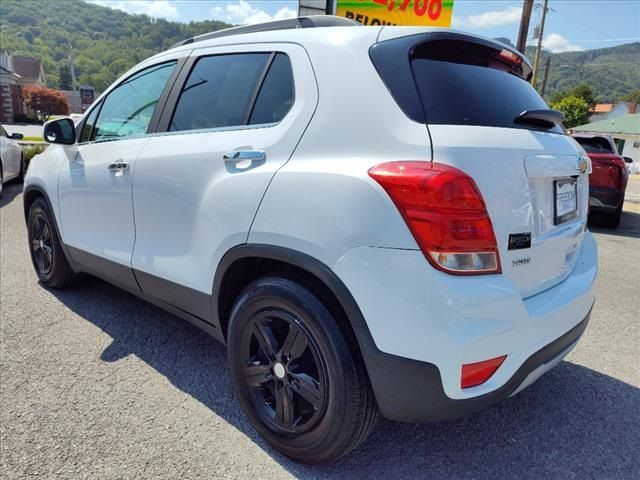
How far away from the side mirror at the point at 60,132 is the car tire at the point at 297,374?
7.11 feet

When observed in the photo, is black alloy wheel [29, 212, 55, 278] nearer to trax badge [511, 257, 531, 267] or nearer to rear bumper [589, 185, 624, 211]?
trax badge [511, 257, 531, 267]

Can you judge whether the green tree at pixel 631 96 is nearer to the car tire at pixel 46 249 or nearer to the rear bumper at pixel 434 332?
the car tire at pixel 46 249

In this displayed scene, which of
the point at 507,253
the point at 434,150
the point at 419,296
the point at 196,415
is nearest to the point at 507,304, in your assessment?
the point at 507,253

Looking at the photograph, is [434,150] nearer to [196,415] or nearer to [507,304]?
[507,304]

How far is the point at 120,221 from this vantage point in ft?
9.71

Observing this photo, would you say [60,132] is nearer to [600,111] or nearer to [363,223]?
[363,223]

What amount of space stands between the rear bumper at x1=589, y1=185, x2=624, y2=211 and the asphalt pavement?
17.9 feet

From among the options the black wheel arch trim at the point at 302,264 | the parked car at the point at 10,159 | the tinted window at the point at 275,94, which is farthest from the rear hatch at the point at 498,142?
the parked car at the point at 10,159

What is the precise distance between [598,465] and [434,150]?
1.66 m

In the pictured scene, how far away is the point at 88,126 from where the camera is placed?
3.50 meters

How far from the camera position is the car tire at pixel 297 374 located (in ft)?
6.06

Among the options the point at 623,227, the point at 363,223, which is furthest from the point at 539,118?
the point at 623,227

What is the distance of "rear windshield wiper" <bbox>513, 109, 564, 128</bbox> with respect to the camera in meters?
2.01

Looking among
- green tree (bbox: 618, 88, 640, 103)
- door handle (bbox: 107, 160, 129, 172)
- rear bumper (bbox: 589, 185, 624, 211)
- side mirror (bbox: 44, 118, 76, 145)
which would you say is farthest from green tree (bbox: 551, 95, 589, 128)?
door handle (bbox: 107, 160, 129, 172)
